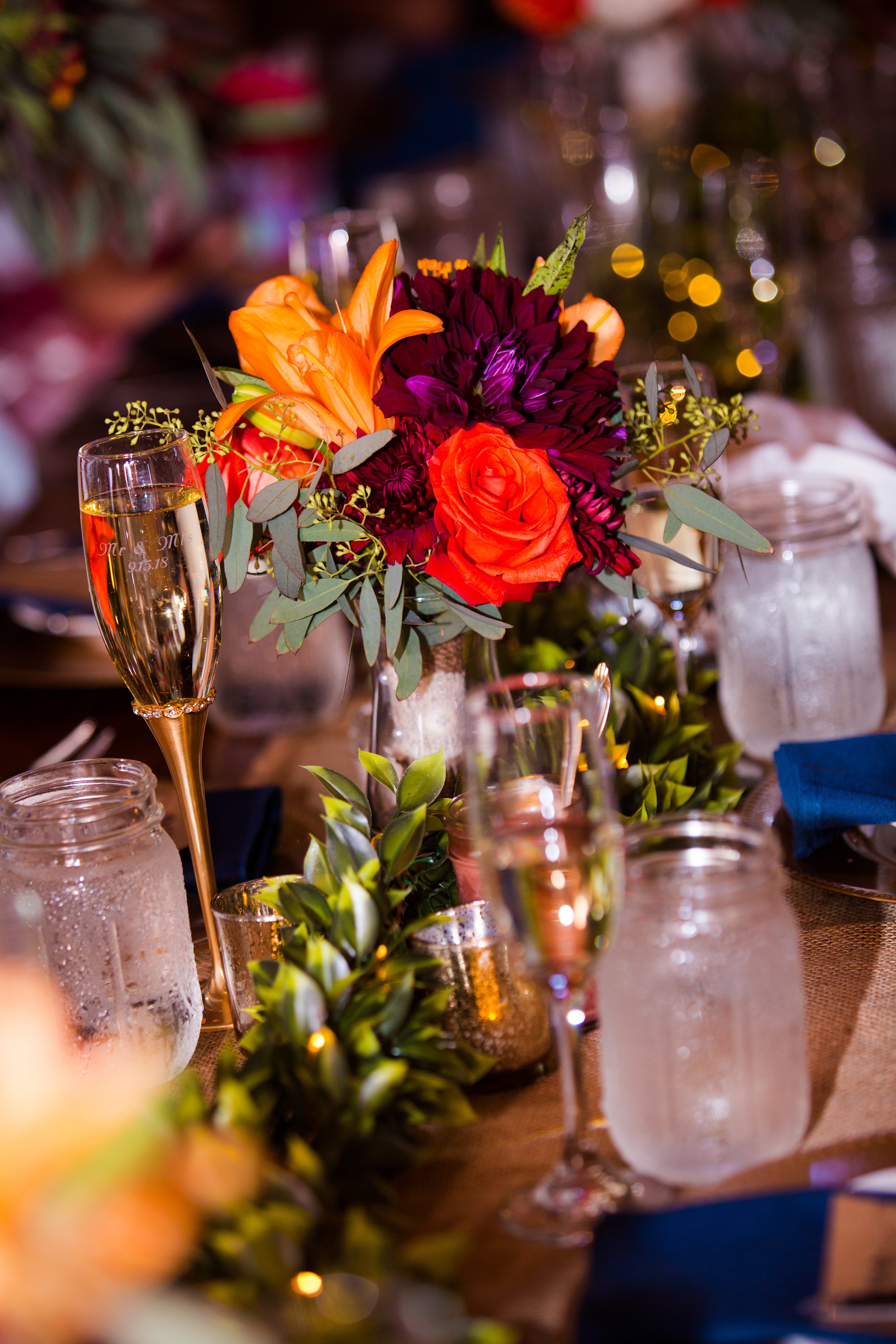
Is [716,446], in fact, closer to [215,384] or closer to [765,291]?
[215,384]

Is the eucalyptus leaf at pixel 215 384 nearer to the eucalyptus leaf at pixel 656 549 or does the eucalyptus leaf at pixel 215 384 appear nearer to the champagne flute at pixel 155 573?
the champagne flute at pixel 155 573

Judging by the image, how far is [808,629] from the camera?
993mm

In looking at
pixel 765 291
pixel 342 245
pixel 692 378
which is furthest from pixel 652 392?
pixel 765 291

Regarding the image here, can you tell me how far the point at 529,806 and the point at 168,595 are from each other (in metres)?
0.28

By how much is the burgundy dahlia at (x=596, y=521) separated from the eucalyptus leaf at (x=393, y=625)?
0.11 metres

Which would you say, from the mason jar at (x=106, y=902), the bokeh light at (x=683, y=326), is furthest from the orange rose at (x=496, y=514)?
the bokeh light at (x=683, y=326)

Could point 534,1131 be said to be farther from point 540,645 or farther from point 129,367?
point 129,367

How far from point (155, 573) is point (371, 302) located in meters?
0.20

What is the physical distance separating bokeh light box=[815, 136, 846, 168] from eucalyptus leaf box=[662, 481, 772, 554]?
160cm

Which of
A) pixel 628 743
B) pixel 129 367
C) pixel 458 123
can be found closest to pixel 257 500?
pixel 628 743

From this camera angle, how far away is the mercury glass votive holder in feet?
2.13

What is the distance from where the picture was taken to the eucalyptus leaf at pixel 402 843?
0.69 meters

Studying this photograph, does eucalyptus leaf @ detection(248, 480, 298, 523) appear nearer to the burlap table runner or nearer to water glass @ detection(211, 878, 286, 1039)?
water glass @ detection(211, 878, 286, 1039)

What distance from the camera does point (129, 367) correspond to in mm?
2578
